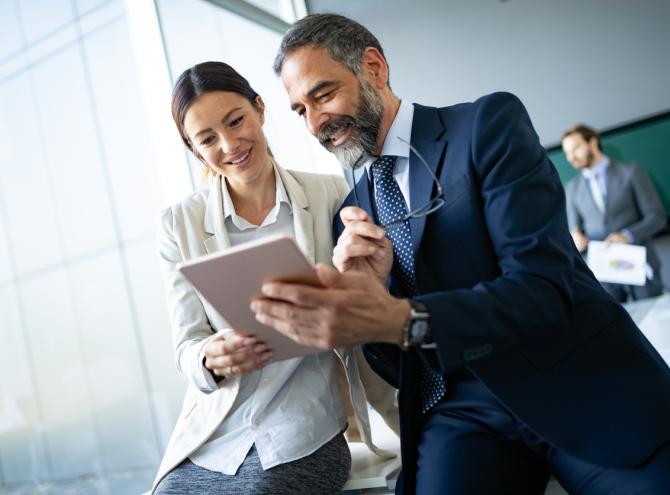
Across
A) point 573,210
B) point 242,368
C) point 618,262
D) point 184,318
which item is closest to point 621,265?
point 618,262

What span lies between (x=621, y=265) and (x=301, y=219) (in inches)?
132

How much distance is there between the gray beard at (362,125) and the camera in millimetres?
1648

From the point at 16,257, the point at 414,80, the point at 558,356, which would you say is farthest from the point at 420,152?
the point at 414,80

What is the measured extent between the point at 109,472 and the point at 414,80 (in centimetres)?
495

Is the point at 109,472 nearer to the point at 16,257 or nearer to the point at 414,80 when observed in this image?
the point at 16,257

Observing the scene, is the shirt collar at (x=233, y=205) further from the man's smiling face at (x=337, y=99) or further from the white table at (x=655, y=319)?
the white table at (x=655, y=319)

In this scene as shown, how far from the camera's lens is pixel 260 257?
3.48 ft

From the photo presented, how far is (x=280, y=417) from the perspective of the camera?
5.70 ft

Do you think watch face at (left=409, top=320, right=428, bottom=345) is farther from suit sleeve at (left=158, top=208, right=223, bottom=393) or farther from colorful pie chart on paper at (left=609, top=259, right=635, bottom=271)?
colorful pie chart on paper at (left=609, top=259, right=635, bottom=271)

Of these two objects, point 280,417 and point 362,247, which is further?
point 280,417

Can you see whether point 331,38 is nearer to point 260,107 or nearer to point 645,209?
point 260,107

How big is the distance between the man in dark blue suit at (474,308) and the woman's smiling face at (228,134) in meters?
0.32

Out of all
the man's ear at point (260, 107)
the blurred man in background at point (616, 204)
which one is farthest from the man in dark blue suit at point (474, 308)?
the blurred man in background at point (616, 204)

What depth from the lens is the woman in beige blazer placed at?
1.69 metres
